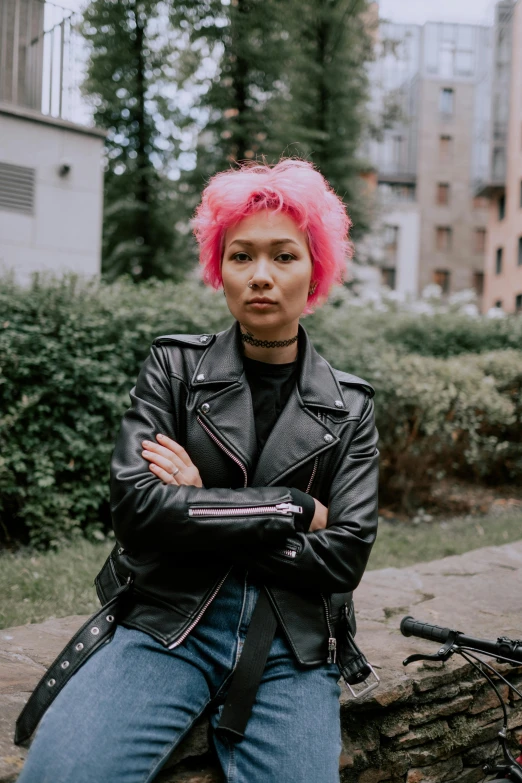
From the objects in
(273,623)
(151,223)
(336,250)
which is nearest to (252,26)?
(151,223)

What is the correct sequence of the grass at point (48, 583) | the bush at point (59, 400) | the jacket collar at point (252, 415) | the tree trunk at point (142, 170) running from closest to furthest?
the jacket collar at point (252, 415), the grass at point (48, 583), the bush at point (59, 400), the tree trunk at point (142, 170)

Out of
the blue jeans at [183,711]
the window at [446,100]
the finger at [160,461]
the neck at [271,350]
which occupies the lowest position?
the blue jeans at [183,711]

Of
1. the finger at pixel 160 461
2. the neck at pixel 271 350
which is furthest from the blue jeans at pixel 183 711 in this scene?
the neck at pixel 271 350

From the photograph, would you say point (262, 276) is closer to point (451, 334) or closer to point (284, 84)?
point (451, 334)

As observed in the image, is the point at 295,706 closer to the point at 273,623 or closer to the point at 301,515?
the point at 273,623

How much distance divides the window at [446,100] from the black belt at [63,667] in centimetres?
5914

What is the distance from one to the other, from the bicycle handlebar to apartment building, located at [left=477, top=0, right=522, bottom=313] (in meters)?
38.0

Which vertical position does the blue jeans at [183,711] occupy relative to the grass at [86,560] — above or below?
above

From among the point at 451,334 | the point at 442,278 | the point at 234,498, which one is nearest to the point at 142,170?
the point at 451,334

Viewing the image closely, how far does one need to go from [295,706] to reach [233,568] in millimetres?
420

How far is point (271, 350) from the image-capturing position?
2457 millimetres

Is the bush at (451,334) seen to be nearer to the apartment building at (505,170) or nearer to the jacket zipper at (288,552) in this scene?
the jacket zipper at (288,552)

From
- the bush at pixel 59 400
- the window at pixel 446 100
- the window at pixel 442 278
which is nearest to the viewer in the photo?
the bush at pixel 59 400

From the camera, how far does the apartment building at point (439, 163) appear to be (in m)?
49.4
